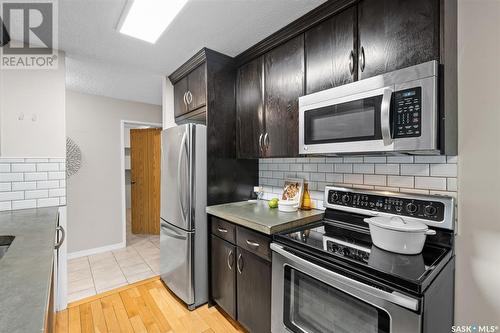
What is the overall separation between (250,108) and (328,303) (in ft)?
5.10

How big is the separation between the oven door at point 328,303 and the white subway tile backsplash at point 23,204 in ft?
6.69

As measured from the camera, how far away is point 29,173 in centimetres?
195

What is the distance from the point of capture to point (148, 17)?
1.57 metres

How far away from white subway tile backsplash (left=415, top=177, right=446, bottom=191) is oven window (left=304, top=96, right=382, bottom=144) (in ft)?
1.43

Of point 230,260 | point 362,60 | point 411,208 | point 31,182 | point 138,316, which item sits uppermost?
point 362,60

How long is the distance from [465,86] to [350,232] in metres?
0.97

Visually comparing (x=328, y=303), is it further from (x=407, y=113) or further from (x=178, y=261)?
(x=178, y=261)

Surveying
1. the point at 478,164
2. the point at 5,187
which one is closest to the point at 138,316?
the point at 5,187

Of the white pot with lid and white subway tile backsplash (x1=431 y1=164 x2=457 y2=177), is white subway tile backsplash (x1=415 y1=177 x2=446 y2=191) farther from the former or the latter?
the white pot with lid

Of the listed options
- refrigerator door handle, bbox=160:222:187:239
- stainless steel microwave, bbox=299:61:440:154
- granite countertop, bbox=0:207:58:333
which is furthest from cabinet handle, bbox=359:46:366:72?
refrigerator door handle, bbox=160:222:187:239

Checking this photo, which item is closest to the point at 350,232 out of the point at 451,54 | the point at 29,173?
the point at 451,54

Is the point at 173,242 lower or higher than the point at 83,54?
lower

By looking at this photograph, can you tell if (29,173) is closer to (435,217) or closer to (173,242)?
(173,242)

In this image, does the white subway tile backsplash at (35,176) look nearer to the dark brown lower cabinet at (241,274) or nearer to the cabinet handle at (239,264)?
the dark brown lower cabinet at (241,274)
